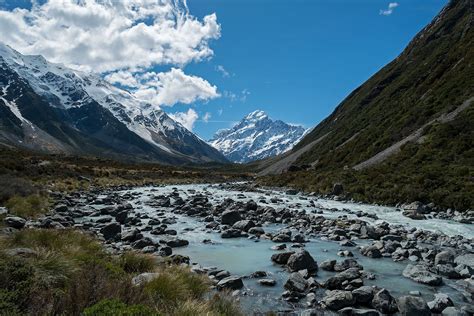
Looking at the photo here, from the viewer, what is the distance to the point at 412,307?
10070 millimetres

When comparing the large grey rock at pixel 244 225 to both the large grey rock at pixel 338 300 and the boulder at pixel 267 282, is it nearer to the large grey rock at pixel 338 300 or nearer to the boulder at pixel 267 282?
the boulder at pixel 267 282

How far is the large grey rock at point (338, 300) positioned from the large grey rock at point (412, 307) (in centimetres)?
126

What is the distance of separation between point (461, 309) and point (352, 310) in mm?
2901

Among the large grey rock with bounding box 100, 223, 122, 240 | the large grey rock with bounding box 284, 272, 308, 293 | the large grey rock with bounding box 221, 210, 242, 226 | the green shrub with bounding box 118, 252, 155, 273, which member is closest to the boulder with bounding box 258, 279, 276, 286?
the large grey rock with bounding box 284, 272, 308, 293

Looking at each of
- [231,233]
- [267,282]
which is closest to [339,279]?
[267,282]

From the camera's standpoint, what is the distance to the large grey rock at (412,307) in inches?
392

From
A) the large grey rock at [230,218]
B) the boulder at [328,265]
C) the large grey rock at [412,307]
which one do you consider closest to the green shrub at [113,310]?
the large grey rock at [412,307]

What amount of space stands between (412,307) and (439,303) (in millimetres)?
841

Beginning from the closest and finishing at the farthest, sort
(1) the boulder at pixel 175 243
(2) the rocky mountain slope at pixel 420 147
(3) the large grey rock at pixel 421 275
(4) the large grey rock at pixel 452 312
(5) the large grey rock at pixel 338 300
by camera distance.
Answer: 1. (4) the large grey rock at pixel 452 312
2. (5) the large grey rock at pixel 338 300
3. (3) the large grey rock at pixel 421 275
4. (1) the boulder at pixel 175 243
5. (2) the rocky mountain slope at pixel 420 147

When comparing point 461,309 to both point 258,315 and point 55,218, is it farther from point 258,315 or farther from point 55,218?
point 55,218

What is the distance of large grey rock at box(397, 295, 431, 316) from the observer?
9.96 meters

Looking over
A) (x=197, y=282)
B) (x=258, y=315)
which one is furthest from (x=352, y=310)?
(x=197, y=282)

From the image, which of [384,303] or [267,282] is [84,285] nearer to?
[267,282]

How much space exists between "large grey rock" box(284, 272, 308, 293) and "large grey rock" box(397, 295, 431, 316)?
2755mm
